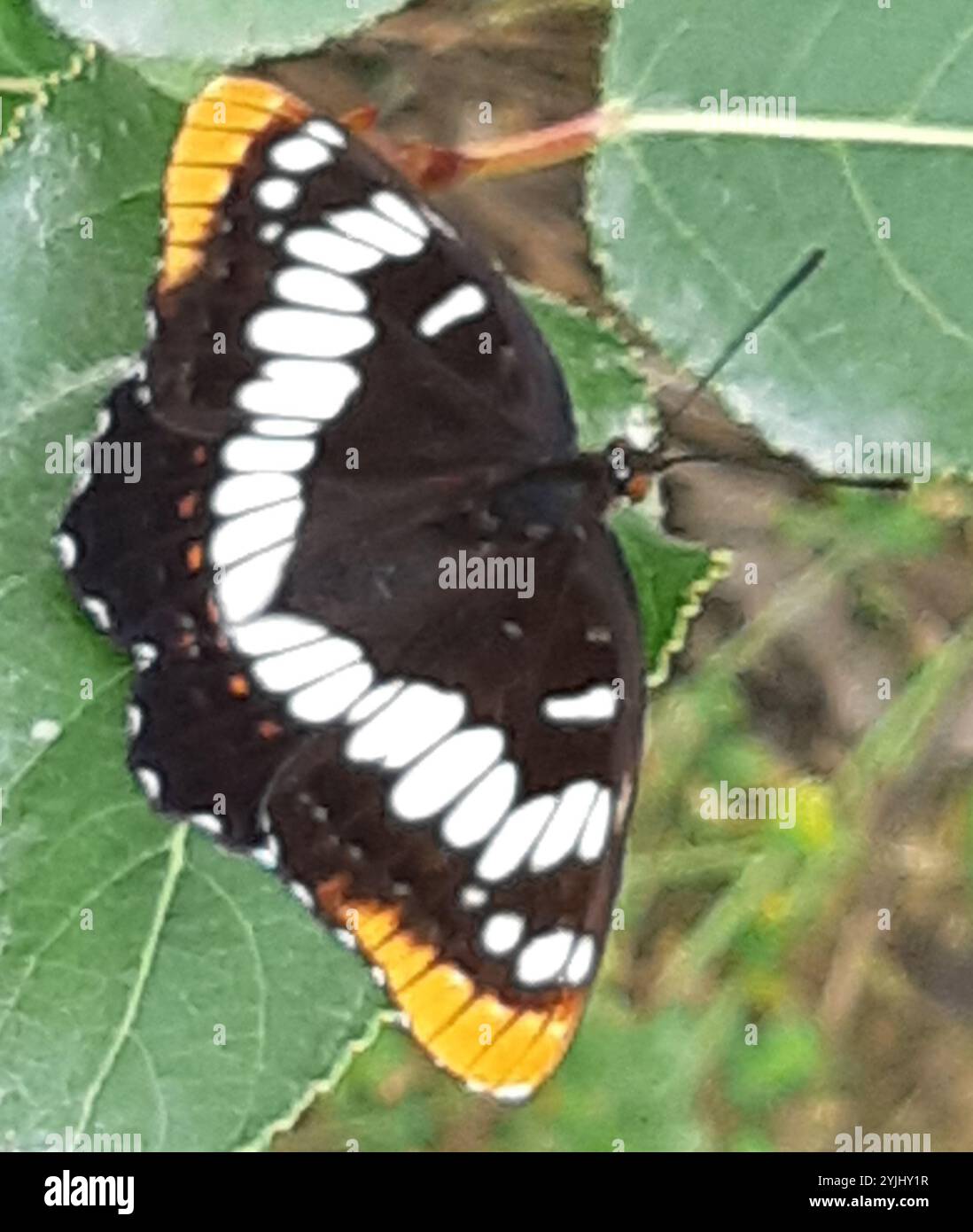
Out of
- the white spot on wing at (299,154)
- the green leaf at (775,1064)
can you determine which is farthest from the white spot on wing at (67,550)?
the green leaf at (775,1064)

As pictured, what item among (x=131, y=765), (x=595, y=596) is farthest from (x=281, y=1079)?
(x=595, y=596)

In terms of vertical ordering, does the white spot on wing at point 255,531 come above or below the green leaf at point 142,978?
above

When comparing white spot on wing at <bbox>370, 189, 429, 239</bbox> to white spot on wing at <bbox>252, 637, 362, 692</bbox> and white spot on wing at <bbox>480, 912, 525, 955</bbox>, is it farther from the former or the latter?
white spot on wing at <bbox>480, 912, 525, 955</bbox>

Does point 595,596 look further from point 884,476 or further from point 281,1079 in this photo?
point 281,1079

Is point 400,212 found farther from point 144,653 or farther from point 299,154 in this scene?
point 144,653

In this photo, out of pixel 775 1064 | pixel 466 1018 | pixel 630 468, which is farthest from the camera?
pixel 775 1064

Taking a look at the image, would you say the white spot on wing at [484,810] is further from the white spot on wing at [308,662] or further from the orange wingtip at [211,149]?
the orange wingtip at [211,149]

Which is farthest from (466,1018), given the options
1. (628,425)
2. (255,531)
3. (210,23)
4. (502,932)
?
(210,23)
